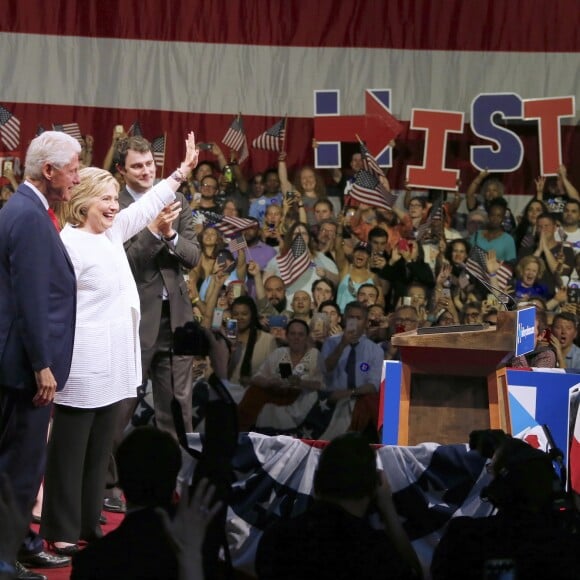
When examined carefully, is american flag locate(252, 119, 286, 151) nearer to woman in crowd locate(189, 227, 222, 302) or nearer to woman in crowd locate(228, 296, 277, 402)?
woman in crowd locate(189, 227, 222, 302)

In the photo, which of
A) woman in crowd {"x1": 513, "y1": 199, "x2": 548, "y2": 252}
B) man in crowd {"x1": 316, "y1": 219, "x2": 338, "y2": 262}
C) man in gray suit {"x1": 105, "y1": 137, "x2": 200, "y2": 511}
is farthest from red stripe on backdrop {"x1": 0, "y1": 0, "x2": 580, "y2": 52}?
man in gray suit {"x1": 105, "y1": 137, "x2": 200, "y2": 511}

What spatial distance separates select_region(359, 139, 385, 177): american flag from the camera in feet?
24.8

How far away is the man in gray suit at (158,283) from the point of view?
408cm

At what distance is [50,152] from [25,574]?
1.12 m

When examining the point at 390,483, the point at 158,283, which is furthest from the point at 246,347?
the point at 390,483

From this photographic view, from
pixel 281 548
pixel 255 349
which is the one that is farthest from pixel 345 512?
pixel 255 349

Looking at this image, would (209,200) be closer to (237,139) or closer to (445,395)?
(237,139)

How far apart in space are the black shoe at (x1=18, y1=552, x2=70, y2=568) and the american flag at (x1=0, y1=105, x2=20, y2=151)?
4867 millimetres

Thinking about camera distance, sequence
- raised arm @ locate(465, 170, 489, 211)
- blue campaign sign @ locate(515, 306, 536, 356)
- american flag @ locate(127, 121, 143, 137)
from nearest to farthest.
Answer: blue campaign sign @ locate(515, 306, 536, 356), raised arm @ locate(465, 170, 489, 211), american flag @ locate(127, 121, 143, 137)

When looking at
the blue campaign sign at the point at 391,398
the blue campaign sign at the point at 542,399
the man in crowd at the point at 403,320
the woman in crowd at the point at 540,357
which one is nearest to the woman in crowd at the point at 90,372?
the blue campaign sign at the point at 391,398

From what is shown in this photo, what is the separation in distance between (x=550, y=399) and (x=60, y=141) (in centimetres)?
222

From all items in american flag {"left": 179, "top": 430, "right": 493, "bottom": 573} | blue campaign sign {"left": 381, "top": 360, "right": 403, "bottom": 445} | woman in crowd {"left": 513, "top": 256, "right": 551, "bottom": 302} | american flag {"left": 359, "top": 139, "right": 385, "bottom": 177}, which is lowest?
american flag {"left": 179, "top": 430, "right": 493, "bottom": 573}

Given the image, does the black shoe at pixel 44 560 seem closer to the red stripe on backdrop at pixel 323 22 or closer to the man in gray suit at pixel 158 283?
the man in gray suit at pixel 158 283

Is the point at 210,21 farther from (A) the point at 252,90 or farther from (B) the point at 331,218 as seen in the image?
(B) the point at 331,218
